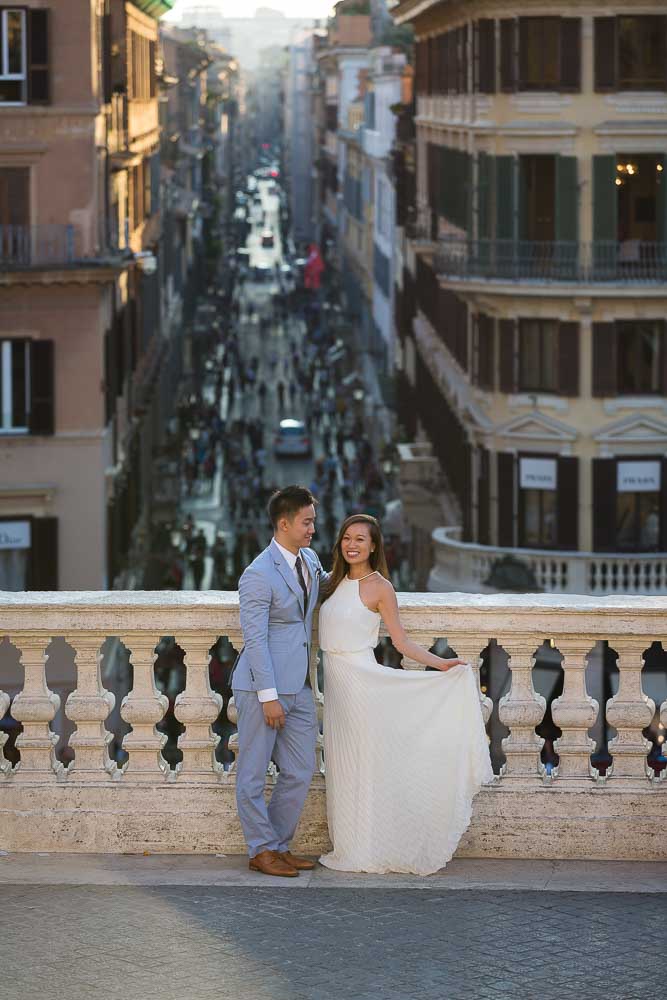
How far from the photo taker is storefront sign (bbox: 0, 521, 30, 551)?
37312mm

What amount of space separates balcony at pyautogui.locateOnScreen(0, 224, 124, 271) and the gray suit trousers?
2887 cm

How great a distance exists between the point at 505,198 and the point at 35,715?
2930 centimetres

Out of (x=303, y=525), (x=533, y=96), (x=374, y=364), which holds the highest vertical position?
(x=533, y=96)

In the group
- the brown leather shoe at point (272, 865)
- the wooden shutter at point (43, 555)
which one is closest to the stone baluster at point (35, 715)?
the brown leather shoe at point (272, 865)

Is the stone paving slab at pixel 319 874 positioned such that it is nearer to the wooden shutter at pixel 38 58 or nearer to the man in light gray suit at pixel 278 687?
the man in light gray suit at pixel 278 687

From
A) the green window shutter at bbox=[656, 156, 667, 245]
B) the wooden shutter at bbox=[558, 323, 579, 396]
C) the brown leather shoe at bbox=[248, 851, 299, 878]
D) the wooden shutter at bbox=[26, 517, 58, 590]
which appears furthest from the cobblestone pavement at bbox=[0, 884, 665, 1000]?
the wooden shutter at bbox=[558, 323, 579, 396]

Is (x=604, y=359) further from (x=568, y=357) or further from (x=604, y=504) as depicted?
(x=604, y=504)

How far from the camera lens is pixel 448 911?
8617 mm

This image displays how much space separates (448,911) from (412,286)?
54.0m

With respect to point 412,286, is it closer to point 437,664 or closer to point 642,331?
point 642,331

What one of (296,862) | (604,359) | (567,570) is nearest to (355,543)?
(296,862)

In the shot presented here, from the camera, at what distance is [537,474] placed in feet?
126

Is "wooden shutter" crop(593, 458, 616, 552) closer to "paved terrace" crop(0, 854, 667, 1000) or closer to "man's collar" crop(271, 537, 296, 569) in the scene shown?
"paved terrace" crop(0, 854, 667, 1000)

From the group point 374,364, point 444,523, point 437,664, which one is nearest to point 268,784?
point 437,664
